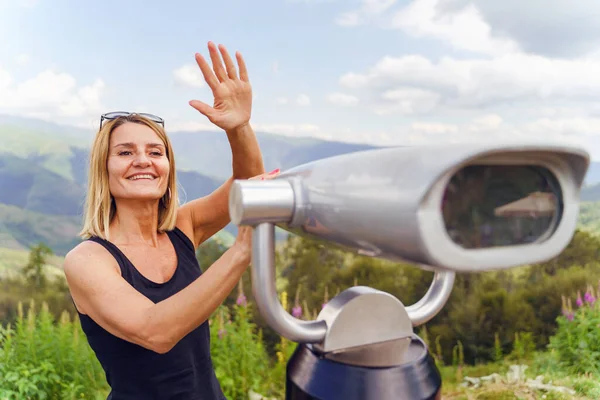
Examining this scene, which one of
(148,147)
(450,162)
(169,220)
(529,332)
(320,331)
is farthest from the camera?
(529,332)

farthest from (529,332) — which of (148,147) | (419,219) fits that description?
(419,219)

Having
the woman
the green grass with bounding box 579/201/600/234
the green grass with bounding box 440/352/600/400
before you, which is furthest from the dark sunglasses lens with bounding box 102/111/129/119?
the green grass with bounding box 579/201/600/234

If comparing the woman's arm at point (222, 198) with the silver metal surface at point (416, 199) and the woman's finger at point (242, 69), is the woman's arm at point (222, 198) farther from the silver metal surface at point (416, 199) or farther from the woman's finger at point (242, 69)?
the silver metal surface at point (416, 199)

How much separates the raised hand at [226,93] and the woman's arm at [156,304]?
404 mm

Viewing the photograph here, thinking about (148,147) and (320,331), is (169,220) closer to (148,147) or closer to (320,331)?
(148,147)

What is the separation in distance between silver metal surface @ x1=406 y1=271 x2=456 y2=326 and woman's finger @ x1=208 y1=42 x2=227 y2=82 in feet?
2.08

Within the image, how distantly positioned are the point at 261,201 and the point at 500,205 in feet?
1.00

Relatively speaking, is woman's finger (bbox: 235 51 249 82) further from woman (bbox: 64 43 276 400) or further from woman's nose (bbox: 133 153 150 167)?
woman's nose (bbox: 133 153 150 167)

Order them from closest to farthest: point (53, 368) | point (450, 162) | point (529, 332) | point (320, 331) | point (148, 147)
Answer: point (450, 162), point (320, 331), point (148, 147), point (53, 368), point (529, 332)

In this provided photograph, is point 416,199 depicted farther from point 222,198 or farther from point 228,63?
point 222,198

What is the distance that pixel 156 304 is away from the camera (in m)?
0.87

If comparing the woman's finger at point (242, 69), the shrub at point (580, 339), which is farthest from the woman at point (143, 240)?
the shrub at point (580, 339)

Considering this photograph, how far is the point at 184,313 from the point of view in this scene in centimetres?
83

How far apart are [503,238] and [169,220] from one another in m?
0.91
